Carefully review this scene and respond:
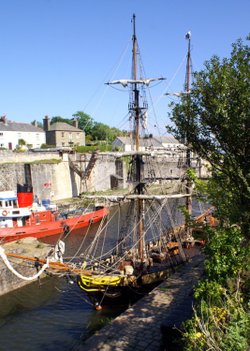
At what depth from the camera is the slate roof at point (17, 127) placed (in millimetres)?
64463

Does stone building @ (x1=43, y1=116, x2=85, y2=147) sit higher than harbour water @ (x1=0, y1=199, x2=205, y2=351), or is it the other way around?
stone building @ (x1=43, y1=116, x2=85, y2=147)

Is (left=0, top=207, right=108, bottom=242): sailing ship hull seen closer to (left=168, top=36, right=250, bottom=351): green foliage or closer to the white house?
(left=168, top=36, right=250, bottom=351): green foliage

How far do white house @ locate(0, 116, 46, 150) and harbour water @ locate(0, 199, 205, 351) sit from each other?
46.2 meters

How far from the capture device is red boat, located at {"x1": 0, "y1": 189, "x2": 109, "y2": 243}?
3042 centimetres

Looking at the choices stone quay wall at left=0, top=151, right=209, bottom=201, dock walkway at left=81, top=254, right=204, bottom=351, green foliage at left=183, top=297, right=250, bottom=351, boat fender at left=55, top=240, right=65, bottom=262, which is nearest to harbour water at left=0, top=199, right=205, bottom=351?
dock walkway at left=81, top=254, right=204, bottom=351

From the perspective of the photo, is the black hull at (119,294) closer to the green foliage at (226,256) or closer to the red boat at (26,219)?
the green foliage at (226,256)

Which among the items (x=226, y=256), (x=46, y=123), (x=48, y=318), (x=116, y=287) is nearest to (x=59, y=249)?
(x=116, y=287)

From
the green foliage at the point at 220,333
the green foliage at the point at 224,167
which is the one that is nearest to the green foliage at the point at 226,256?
the green foliage at the point at 224,167

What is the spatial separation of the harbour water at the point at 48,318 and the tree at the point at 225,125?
8.37 m

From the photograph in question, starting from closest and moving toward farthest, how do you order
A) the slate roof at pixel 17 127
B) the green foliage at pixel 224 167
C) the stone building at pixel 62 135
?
the green foliage at pixel 224 167 → the slate roof at pixel 17 127 → the stone building at pixel 62 135

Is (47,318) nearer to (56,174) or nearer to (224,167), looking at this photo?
(224,167)

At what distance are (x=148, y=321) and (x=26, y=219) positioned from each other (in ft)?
69.4

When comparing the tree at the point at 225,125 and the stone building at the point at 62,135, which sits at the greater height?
the stone building at the point at 62,135

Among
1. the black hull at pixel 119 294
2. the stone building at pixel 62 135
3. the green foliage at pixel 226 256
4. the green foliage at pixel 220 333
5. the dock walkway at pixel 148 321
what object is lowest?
the black hull at pixel 119 294
